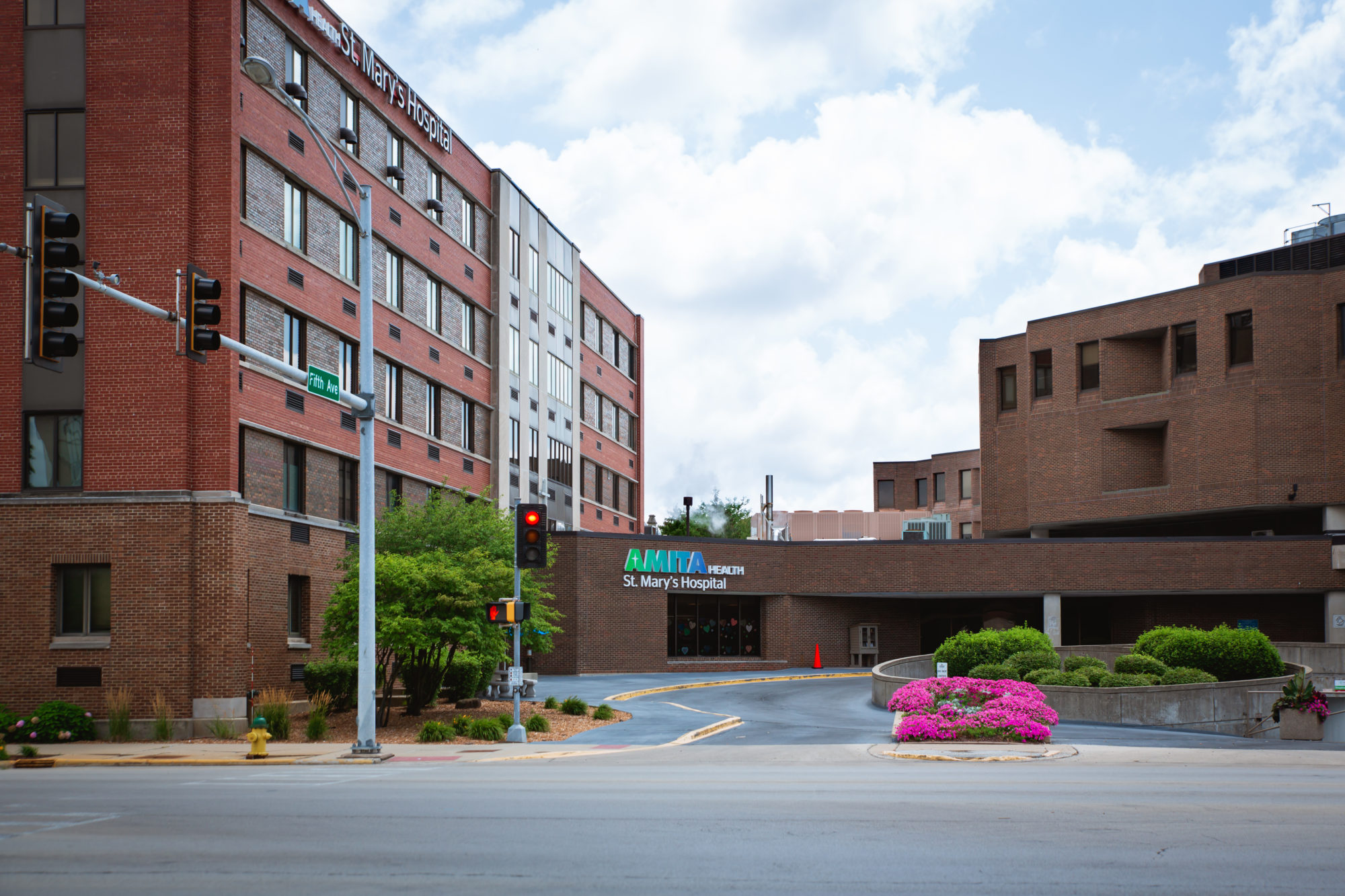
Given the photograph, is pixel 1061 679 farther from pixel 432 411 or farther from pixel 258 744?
pixel 432 411

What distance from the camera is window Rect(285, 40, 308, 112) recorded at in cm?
3319

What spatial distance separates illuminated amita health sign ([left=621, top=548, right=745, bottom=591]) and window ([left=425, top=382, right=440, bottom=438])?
9.77 metres

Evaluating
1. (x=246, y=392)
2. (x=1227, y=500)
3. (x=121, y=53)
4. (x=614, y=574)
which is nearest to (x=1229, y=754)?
(x=246, y=392)

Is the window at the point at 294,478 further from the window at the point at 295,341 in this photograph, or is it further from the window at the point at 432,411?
the window at the point at 432,411

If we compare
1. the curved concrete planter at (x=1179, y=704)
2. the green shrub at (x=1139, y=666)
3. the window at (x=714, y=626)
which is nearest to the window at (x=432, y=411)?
the window at (x=714, y=626)

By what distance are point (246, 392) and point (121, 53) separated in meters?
8.12

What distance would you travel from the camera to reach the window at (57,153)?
90.8 feet

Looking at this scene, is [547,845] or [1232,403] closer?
[547,845]

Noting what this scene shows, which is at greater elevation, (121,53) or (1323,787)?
(121,53)

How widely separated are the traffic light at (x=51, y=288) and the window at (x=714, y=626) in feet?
126

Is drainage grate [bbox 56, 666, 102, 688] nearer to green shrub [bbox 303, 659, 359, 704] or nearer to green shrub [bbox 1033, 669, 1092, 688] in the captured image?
green shrub [bbox 303, 659, 359, 704]

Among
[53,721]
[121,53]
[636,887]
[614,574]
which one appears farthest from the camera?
[614,574]

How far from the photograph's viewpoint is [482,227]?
49.3 meters

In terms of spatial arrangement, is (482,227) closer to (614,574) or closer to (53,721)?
(614,574)
